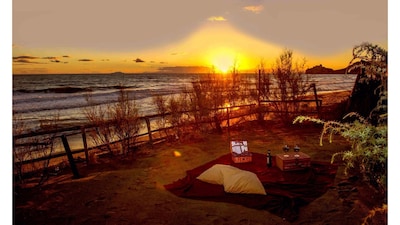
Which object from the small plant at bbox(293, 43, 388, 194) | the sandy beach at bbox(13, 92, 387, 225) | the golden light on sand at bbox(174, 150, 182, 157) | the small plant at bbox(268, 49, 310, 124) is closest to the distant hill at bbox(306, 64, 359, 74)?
the small plant at bbox(268, 49, 310, 124)

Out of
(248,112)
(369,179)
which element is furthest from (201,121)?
(369,179)

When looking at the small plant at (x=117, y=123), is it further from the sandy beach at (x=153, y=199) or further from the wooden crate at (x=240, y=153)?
the wooden crate at (x=240, y=153)

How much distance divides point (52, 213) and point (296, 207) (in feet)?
6.54

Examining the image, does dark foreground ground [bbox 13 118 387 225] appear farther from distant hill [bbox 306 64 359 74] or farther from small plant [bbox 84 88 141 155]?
distant hill [bbox 306 64 359 74]

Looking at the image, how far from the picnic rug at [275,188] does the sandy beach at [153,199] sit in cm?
7

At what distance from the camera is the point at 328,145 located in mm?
4445

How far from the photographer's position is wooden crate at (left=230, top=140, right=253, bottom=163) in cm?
381

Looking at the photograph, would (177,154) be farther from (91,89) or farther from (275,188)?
(91,89)

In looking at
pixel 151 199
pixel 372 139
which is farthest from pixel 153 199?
pixel 372 139

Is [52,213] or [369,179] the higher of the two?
[369,179]

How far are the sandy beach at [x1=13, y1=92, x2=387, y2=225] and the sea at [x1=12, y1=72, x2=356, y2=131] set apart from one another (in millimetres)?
912

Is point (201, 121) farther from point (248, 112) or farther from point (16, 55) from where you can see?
point (16, 55)

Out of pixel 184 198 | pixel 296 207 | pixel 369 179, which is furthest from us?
pixel 184 198
